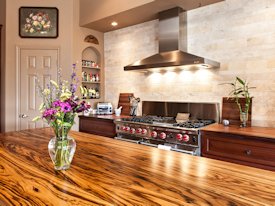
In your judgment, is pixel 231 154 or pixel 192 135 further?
pixel 192 135

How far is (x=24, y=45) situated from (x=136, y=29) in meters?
1.97

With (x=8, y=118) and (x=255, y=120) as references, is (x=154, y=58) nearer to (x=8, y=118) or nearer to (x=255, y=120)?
(x=255, y=120)

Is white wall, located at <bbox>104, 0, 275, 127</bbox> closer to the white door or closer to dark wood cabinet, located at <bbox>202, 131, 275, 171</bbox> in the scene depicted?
dark wood cabinet, located at <bbox>202, 131, 275, 171</bbox>

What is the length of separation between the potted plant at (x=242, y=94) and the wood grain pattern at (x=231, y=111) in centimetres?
5

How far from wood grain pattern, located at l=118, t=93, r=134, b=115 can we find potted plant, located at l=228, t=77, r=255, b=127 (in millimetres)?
1765

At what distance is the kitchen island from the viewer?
84 cm

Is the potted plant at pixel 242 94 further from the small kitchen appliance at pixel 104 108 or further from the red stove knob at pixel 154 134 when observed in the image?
the small kitchen appliance at pixel 104 108

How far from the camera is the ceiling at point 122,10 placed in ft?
9.63

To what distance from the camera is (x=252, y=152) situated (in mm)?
2023

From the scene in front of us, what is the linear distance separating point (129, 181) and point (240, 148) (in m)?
1.49

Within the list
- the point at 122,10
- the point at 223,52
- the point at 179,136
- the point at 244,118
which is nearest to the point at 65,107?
the point at 179,136

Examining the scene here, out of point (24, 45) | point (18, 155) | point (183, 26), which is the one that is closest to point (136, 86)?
point (183, 26)

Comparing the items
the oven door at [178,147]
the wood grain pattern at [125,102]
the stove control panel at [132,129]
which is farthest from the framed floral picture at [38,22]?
the oven door at [178,147]

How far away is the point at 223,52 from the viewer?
2.88 meters
